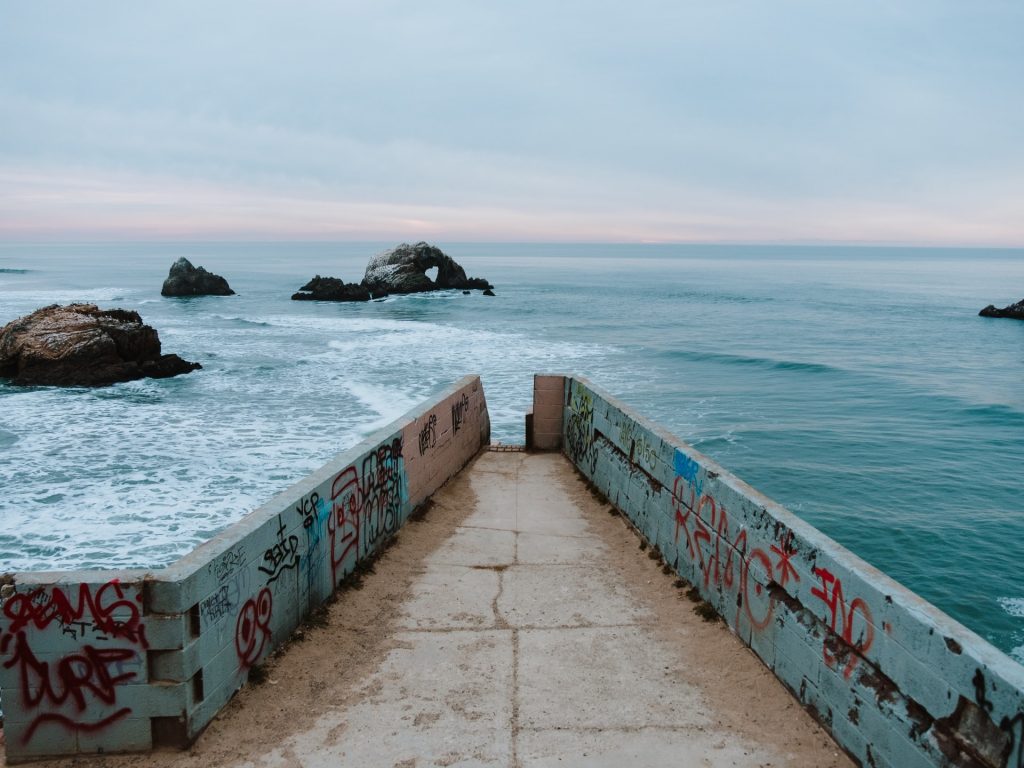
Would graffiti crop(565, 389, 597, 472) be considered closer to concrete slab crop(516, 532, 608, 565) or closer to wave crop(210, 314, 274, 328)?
concrete slab crop(516, 532, 608, 565)

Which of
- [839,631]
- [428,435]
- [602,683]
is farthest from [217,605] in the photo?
[428,435]

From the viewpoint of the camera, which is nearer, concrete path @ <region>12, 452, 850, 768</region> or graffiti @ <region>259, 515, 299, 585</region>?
concrete path @ <region>12, 452, 850, 768</region>

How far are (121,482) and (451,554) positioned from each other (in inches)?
511

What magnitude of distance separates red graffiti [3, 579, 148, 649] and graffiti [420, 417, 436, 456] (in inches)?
231

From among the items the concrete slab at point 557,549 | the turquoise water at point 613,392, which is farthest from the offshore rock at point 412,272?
the concrete slab at point 557,549

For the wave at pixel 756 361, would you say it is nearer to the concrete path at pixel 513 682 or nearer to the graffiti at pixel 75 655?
the concrete path at pixel 513 682

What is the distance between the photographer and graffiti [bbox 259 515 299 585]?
21.7ft

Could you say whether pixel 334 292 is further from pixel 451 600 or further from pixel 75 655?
pixel 75 655

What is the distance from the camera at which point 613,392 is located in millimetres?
34250

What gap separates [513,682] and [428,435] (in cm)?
521

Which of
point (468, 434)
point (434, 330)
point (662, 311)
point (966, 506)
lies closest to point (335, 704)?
point (468, 434)

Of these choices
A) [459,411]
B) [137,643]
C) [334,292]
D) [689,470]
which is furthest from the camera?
[334,292]

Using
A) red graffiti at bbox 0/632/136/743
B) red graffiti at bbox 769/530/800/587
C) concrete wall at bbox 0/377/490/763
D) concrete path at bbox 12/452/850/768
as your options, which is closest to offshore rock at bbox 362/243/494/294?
concrete path at bbox 12/452/850/768

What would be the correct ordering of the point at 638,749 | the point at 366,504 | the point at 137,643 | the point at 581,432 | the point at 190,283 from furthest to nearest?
1. the point at 190,283
2. the point at 581,432
3. the point at 366,504
4. the point at 638,749
5. the point at 137,643
